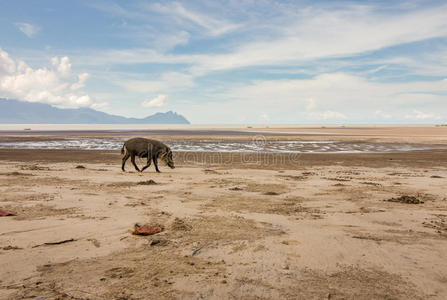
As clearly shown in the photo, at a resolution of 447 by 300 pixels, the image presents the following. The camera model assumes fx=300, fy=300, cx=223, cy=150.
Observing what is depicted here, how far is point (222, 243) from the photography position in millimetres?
6207

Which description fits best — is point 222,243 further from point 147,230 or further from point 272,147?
point 272,147

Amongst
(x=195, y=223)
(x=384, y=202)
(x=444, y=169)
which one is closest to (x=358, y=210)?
(x=384, y=202)

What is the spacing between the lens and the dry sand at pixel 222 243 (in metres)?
4.48

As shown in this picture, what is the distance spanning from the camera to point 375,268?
204 inches

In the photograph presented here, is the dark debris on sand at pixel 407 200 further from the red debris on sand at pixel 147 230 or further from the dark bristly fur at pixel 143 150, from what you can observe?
the dark bristly fur at pixel 143 150

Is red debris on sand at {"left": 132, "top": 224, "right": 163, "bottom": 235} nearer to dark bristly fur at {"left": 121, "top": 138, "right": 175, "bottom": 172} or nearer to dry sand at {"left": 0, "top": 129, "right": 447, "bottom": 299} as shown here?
dry sand at {"left": 0, "top": 129, "right": 447, "bottom": 299}

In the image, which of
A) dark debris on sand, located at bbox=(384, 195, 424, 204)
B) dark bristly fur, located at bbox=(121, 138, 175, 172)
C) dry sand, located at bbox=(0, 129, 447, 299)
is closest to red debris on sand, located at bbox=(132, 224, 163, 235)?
dry sand, located at bbox=(0, 129, 447, 299)

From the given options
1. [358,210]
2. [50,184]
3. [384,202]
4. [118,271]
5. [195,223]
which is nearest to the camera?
[118,271]

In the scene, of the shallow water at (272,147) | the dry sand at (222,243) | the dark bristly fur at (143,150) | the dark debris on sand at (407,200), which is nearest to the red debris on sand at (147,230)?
the dry sand at (222,243)

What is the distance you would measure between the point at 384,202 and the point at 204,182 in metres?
7.25

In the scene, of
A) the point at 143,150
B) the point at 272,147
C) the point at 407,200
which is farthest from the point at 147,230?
the point at 272,147

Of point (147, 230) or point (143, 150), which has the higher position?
point (143, 150)

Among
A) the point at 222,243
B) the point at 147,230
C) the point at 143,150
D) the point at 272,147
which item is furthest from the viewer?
the point at 272,147

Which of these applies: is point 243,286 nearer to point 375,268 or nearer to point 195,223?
point 375,268
